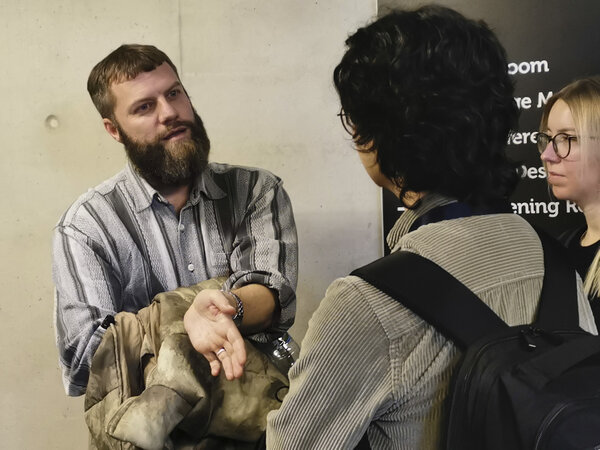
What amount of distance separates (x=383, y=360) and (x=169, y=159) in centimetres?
138

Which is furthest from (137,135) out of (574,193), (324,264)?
(574,193)

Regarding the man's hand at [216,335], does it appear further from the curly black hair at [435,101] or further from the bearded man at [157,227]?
the curly black hair at [435,101]

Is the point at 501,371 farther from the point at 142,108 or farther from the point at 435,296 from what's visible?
the point at 142,108

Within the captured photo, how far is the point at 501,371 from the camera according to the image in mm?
932

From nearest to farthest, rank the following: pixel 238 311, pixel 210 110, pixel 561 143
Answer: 1. pixel 238 311
2. pixel 561 143
3. pixel 210 110

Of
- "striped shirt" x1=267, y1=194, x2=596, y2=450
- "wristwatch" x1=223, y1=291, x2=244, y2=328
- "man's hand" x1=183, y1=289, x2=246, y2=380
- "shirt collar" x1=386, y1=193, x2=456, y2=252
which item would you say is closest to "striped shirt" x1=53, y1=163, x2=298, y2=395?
"wristwatch" x1=223, y1=291, x2=244, y2=328

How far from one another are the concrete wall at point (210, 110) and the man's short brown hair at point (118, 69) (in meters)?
0.87

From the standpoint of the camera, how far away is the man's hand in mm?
1574

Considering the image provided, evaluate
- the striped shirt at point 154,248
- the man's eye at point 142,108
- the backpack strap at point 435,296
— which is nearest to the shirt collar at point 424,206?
the backpack strap at point 435,296

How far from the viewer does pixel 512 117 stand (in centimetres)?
117

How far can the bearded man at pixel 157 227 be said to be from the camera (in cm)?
197

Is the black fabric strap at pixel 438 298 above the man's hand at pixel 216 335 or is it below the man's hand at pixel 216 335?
above

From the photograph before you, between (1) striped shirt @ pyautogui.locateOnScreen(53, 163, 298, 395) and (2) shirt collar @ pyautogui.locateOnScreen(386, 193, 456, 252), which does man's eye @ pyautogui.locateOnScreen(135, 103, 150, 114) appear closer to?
(1) striped shirt @ pyautogui.locateOnScreen(53, 163, 298, 395)

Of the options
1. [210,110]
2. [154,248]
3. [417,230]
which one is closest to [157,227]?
[154,248]
